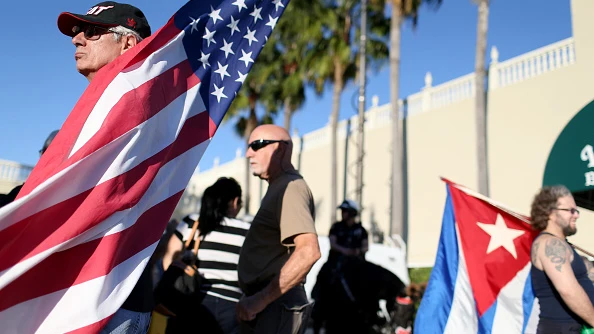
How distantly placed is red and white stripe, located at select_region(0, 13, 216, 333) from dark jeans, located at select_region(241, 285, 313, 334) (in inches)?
43.8

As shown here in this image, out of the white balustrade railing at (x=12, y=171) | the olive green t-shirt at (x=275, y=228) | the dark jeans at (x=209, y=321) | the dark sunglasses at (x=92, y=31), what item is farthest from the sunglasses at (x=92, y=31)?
the white balustrade railing at (x=12, y=171)

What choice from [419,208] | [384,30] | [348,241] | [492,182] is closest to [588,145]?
[348,241]

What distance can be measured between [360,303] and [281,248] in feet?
14.4

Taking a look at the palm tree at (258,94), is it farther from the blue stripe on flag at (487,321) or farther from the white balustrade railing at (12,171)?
the blue stripe on flag at (487,321)

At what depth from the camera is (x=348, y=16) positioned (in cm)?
1895

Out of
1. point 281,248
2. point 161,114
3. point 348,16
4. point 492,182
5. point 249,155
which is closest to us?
point 161,114

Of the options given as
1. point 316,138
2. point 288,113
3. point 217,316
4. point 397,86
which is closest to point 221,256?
point 217,316

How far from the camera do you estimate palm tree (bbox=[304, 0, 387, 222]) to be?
18734mm

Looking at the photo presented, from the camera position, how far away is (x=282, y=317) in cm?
294

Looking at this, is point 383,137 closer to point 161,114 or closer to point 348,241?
point 348,241

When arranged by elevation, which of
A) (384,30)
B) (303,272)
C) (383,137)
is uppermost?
(384,30)

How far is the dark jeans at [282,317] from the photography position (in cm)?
293

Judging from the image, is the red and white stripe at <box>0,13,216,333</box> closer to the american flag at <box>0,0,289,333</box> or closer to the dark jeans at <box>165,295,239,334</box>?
the american flag at <box>0,0,289,333</box>

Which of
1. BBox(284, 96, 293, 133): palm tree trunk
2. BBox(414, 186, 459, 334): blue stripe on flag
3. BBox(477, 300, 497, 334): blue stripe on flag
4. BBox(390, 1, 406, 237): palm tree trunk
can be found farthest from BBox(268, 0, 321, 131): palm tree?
BBox(477, 300, 497, 334): blue stripe on flag
